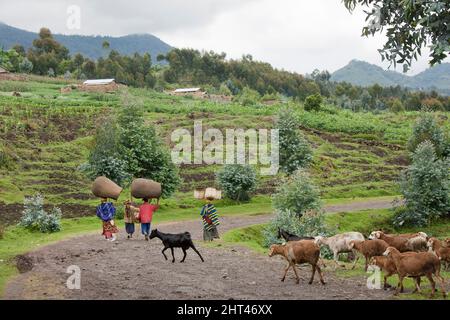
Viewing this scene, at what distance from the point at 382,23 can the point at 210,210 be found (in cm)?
1186

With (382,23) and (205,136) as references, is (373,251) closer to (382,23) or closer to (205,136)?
(382,23)

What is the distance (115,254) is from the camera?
764 inches

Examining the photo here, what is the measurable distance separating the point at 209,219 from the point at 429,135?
28072 mm

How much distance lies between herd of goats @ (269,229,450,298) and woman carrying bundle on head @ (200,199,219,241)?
4832 millimetres

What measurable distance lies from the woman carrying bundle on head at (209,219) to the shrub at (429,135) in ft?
87.7

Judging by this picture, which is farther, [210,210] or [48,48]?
[48,48]

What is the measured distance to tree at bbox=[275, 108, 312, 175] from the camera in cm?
4175

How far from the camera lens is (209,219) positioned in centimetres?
2309

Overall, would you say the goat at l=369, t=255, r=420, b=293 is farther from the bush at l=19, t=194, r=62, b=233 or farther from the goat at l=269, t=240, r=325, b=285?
the bush at l=19, t=194, r=62, b=233

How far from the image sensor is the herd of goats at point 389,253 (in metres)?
13.0

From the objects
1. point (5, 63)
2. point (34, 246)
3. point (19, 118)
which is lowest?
point (34, 246)

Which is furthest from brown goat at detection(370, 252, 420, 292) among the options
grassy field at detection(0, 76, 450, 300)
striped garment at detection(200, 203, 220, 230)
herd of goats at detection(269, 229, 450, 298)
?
striped garment at detection(200, 203, 220, 230)
